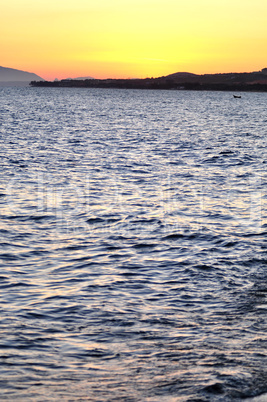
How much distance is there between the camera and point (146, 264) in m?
A: 14.0

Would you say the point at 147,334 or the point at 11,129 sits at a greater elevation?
the point at 11,129

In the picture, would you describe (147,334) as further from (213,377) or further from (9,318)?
(9,318)

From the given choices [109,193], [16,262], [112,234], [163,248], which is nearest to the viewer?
[16,262]

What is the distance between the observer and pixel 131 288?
12203 mm

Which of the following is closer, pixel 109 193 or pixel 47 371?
pixel 47 371

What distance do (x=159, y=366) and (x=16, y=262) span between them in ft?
21.4

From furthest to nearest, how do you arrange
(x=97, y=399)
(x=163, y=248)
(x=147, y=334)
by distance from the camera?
(x=163, y=248) → (x=147, y=334) → (x=97, y=399)

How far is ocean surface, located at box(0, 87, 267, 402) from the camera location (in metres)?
8.09

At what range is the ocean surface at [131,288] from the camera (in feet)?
26.6

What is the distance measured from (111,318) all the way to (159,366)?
2169mm

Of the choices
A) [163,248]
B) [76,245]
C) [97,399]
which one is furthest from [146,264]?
[97,399]

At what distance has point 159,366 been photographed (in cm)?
847

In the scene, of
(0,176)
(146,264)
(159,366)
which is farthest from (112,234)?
(0,176)

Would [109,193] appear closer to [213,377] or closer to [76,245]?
[76,245]
